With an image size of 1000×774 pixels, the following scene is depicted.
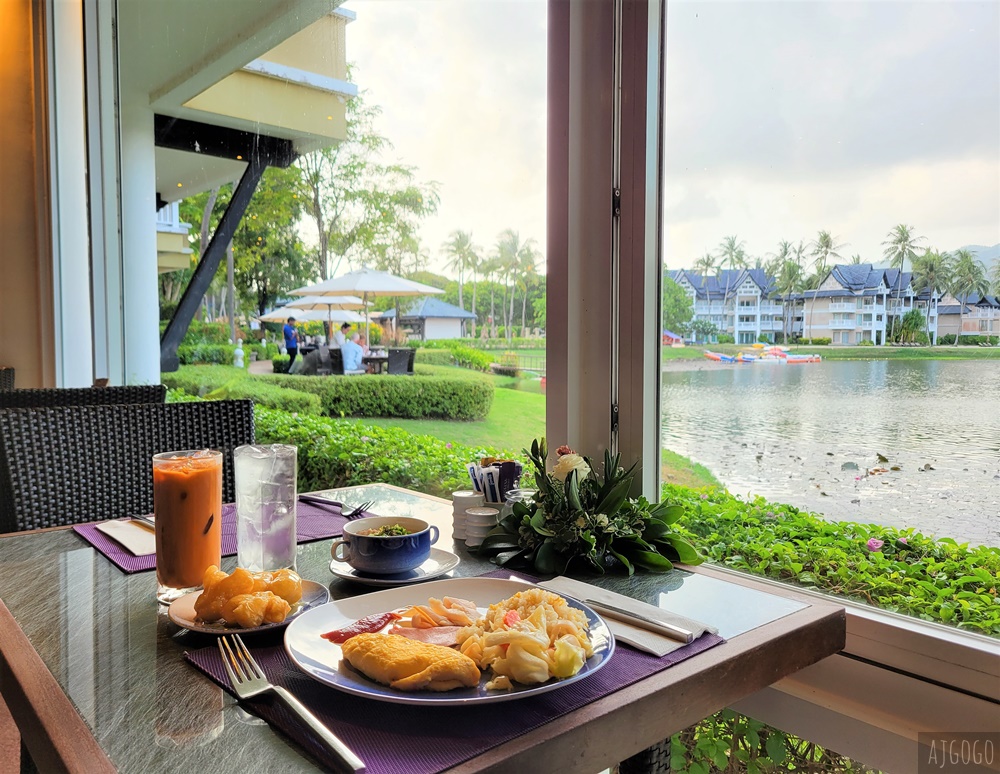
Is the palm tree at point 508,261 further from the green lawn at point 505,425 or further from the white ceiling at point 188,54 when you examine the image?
the white ceiling at point 188,54

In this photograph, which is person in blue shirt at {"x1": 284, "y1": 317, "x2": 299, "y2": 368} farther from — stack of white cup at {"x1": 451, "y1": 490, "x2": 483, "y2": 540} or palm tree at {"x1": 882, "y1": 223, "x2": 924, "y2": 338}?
palm tree at {"x1": 882, "y1": 223, "x2": 924, "y2": 338}

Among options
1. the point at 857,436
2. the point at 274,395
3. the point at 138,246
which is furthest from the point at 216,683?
the point at 138,246

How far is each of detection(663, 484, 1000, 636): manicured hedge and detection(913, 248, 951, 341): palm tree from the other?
0.35m

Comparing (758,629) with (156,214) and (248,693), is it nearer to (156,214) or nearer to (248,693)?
(248,693)

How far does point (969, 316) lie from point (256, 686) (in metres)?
1.14

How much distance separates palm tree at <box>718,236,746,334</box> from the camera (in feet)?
4.91

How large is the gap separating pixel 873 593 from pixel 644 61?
1.08 meters

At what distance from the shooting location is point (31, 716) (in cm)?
69

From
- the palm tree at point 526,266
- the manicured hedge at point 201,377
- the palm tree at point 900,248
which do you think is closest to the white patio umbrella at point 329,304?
the manicured hedge at point 201,377

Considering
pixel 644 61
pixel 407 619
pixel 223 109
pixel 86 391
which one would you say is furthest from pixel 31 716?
pixel 223 109

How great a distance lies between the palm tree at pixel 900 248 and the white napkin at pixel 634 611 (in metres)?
0.73

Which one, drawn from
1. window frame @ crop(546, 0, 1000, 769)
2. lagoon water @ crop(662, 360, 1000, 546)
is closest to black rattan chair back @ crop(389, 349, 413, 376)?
window frame @ crop(546, 0, 1000, 769)

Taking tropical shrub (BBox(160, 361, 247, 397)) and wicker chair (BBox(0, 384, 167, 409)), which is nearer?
wicker chair (BBox(0, 384, 167, 409))

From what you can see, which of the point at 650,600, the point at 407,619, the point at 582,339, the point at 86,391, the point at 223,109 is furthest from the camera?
the point at 223,109
